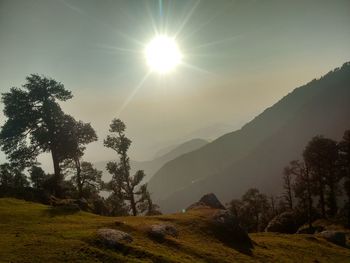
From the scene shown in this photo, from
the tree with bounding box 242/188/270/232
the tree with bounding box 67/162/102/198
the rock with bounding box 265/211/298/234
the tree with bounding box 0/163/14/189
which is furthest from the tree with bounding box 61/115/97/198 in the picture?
the tree with bounding box 242/188/270/232

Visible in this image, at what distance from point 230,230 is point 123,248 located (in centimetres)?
1798

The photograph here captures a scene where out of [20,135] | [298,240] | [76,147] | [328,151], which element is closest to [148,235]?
[298,240]

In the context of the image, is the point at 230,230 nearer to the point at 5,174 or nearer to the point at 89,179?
the point at 89,179

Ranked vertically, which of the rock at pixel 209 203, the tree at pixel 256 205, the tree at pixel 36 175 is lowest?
the rock at pixel 209 203

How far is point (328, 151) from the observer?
3187 inches

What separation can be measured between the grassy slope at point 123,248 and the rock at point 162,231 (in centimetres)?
83

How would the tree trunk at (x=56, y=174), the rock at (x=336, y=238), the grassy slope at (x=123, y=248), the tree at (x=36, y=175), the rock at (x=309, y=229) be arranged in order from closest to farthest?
1. the grassy slope at (x=123, y=248)
2. the rock at (x=336, y=238)
3. the tree trunk at (x=56, y=174)
4. the rock at (x=309, y=229)
5. the tree at (x=36, y=175)

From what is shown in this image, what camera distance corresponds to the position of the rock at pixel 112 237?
95.6ft

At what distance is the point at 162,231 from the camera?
3578cm

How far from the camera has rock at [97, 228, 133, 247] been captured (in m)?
29.1

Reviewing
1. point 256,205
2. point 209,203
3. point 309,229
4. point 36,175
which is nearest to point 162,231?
point 209,203

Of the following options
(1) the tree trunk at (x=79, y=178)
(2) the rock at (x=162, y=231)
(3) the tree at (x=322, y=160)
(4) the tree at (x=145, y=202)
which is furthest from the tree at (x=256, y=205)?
(2) the rock at (x=162, y=231)

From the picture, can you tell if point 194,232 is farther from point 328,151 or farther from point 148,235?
point 328,151

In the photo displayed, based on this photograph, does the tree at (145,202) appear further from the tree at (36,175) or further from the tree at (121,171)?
the tree at (36,175)
